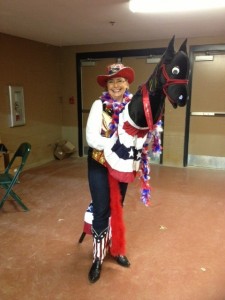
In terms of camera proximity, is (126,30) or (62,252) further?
(126,30)

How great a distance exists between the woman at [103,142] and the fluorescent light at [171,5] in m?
1.18

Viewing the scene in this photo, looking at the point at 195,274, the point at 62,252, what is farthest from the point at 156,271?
the point at 62,252

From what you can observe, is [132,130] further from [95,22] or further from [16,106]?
[16,106]

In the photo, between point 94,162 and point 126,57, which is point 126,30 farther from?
point 94,162

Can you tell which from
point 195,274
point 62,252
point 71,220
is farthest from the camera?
point 71,220

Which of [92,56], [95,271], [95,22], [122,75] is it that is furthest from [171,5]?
[92,56]

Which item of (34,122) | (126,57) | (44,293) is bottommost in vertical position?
(44,293)

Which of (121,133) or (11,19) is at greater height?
(11,19)

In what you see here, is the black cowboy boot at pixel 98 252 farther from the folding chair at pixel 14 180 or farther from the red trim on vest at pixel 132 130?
the folding chair at pixel 14 180

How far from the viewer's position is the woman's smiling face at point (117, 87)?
1.86m

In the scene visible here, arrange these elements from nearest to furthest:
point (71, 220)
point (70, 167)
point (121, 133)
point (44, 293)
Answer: point (121, 133)
point (44, 293)
point (71, 220)
point (70, 167)

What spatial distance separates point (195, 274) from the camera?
2.05 m

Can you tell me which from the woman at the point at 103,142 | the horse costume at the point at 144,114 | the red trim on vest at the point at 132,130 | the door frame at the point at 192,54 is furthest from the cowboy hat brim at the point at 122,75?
the door frame at the point at 192,54

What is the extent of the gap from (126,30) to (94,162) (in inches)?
107
